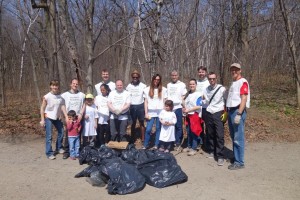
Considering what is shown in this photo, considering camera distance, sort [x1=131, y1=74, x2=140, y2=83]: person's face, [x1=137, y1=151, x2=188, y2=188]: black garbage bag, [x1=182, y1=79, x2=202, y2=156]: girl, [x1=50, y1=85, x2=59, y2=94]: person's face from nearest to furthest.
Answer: [x1=137, y1=151, x2=188, y2=188]: black garbage bag → [x1=50, y1=85, x2=59, y2=94]: person's face → [x1=182, y1=79, x2=202, y2=156]: girl → [x1=131, y1=74, x2=140, y2=83]: person's face

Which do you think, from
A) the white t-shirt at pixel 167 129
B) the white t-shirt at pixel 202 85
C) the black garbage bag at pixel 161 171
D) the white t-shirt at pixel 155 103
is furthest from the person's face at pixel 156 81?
the black garbage bag at pixel 161 171

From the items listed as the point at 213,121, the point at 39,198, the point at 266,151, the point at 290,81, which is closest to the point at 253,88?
the point at 290,81

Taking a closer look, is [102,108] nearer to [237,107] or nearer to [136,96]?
[136,96]

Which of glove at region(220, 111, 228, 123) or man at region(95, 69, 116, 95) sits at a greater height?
man at region(95, 69, 116, 95)

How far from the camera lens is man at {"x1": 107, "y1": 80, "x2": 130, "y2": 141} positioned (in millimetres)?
6156

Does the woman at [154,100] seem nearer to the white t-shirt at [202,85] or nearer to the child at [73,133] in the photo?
the white t-shirt at [202,85]

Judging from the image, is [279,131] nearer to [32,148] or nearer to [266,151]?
[266,151]

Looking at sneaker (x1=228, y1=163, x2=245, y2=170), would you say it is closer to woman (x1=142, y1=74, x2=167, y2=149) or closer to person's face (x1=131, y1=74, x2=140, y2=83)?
woman (x1=142, y1=74, x2=167, y2=149)

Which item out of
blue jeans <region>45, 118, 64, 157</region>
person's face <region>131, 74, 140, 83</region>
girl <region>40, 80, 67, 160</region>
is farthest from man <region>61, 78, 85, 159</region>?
person's face <region>131, 74, 140, 83</region>

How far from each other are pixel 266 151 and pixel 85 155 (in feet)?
13.3

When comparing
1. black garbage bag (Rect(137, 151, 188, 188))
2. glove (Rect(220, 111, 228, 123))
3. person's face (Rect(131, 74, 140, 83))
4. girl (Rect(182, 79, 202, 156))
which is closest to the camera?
black garbage bag (Rect(137, 151, 188, 188))

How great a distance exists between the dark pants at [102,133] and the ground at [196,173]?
1001 mm

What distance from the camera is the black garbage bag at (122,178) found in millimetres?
4285

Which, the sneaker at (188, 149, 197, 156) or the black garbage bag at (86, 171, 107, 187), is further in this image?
the sneaker at (188, 149, 197, 156)
